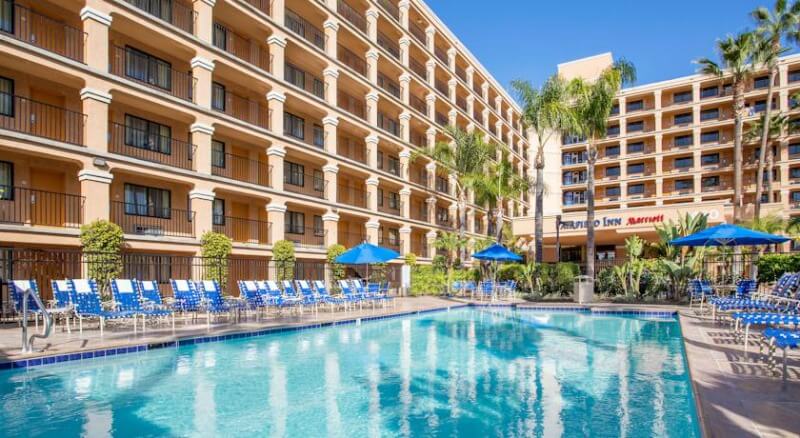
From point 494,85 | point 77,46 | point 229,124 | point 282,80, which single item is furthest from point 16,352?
point 494,85

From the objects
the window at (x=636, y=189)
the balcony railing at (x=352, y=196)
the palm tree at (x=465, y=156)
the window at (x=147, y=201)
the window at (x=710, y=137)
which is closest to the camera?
the window at (x=147, y=201)

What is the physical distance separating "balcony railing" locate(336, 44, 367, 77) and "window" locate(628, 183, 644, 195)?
34635mm

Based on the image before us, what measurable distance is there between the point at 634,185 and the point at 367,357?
51.8m

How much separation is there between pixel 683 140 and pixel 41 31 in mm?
53974

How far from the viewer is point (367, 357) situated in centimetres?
1009

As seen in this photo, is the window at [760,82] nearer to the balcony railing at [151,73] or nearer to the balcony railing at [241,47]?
the balcony railing at [241,47]

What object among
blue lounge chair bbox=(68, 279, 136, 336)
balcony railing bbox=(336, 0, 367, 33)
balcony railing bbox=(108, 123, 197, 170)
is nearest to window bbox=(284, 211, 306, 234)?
balcony railing bbox=(108, 123, 197, 170)

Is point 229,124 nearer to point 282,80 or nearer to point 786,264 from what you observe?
point 282,80

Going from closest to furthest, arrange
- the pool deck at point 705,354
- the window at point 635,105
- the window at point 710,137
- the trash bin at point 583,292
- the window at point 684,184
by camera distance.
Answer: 1. the pool deck at point 705,354
2. the trash bin at point 583,292
3. the window at point 710,137
4. the window at point 684,184
5. the window at point 635,105

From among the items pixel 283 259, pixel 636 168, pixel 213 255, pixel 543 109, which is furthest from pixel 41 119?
pixel 636 168

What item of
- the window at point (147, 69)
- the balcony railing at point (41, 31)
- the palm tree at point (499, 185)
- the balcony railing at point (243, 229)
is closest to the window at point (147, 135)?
the window at point (147, 69)

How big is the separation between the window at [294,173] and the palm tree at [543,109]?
12.7 meters

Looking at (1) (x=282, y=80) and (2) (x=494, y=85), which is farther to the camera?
(2) (x=494, y=85)

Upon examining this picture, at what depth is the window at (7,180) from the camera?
55.2ft
